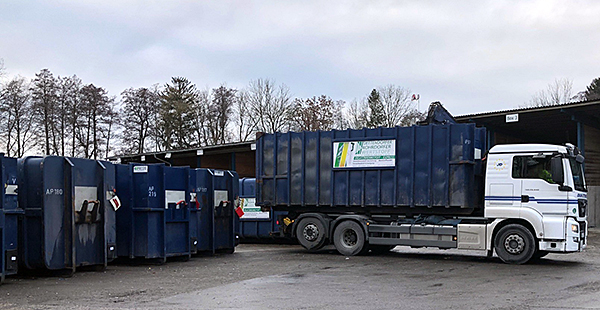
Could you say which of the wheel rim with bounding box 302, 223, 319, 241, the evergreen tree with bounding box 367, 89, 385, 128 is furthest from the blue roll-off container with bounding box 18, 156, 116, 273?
the evergreen tree with bounding box 367, 89, 385, 128

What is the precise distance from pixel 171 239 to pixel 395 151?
573cm

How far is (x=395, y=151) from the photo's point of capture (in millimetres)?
16062

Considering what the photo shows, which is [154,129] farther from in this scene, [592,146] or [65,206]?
[65,206]

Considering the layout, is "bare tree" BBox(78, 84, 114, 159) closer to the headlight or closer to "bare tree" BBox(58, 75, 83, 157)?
"bare tree" BBox(58, 75, 83, 157)

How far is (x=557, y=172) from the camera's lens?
1394cm

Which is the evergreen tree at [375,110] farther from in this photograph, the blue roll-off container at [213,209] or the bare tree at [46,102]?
the blue roll-off container at [213,209]

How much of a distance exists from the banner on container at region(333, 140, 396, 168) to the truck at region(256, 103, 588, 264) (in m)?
0.03

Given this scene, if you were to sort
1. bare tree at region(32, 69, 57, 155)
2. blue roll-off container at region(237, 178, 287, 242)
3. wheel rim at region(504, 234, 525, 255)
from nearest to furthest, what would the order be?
1. wheel rim at region(504, 234, 525, 255)
2. blue roll-off container at region(237, 178, 287, 242)
3. bare tree at region(32, 69, 57, 155)

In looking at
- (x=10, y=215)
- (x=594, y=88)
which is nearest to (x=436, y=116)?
(x=10, y=215)

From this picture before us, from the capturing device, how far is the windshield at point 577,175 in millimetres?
14227

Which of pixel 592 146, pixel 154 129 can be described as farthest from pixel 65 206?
pixel 154 129

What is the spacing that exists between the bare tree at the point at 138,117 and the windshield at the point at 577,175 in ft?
139

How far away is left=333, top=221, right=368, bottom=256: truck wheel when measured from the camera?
647 inches

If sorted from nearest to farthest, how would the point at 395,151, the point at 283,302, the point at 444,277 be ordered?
1. the point at 283,302
2. the point at 444,277
3. the point at 395,151
